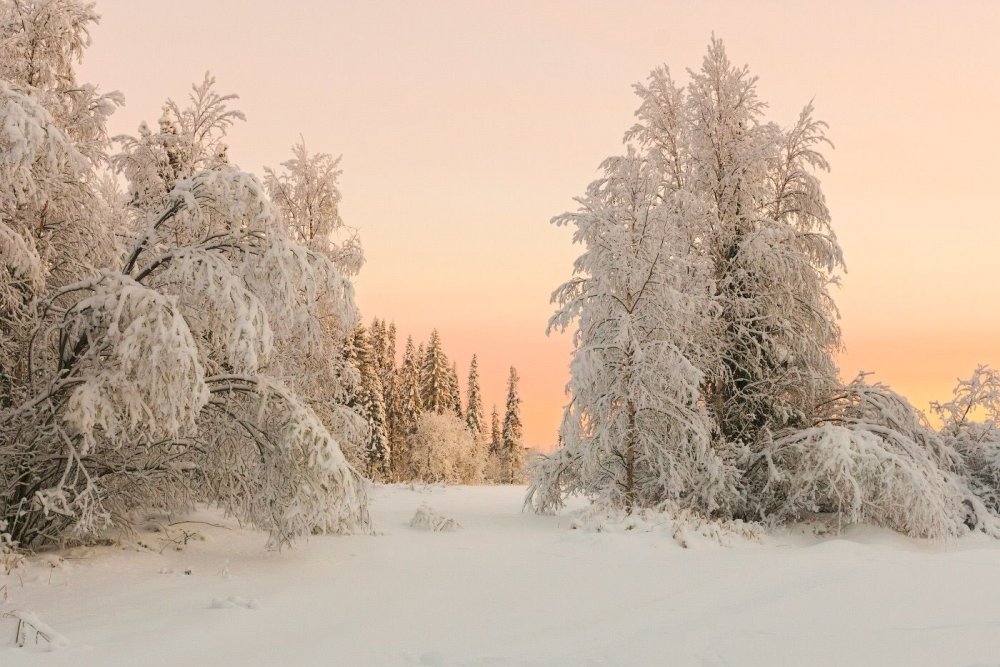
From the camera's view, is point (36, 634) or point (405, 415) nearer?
point (36, 634)

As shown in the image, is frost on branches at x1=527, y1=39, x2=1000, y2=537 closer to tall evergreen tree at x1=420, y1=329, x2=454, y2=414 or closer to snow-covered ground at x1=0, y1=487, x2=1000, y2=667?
snow-covered ground at x1=0, y1=487, x2=1000, y2=667

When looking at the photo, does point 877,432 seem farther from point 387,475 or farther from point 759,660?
point 387,475

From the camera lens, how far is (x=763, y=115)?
1530 cm

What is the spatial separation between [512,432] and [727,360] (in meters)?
49.3

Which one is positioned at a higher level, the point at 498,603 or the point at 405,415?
the point at 405,415

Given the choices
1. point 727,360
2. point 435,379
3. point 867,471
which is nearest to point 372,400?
point 435,379

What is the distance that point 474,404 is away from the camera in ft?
205

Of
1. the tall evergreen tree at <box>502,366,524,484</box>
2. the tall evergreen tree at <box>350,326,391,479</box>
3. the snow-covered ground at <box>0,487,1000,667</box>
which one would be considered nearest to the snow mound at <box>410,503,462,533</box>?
the snow-covered ground at <box>0,487,1000,667</box>

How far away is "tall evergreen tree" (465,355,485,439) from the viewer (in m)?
60.8

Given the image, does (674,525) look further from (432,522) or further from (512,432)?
(512,432)

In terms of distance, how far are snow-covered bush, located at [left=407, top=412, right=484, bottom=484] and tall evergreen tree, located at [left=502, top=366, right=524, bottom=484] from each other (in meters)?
9.61

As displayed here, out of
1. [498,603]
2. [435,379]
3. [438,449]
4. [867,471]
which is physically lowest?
[498,603]

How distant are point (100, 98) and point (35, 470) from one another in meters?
5.62

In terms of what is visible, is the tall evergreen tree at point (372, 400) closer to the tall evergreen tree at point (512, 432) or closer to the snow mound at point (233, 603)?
the tall evergreen tree at point (512, 432)
